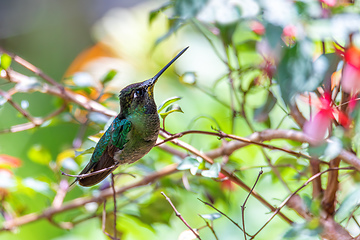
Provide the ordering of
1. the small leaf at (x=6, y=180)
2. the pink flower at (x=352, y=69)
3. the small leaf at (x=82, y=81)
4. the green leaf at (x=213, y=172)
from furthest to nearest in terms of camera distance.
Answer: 1. the small leaf at (x=82, y=81)
2. the small leaf at (x=6, y=180)
3. the green leaf at (x=213, y=172)
4. the pink flower at (x=352, y=69)

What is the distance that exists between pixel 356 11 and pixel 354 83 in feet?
0.51

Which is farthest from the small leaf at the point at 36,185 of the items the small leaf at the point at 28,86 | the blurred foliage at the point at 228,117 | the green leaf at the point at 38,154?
the small leaf at the point at 28,86

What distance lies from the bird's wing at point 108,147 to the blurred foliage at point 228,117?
0.03 metres

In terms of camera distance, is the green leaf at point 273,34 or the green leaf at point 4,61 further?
the green leaf at point 4,61

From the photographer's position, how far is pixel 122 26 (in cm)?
301

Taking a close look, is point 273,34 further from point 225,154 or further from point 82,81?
point 82,81

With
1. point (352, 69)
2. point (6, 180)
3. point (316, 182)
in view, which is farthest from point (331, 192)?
point (6, 180)

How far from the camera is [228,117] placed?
1.24m

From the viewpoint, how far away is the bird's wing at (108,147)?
79 centimetres

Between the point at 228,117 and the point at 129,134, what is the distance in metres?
0.51

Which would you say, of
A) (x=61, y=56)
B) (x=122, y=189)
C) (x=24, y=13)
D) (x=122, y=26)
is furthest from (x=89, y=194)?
(x=24, y=13)

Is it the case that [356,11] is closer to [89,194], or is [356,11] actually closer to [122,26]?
[89,194]

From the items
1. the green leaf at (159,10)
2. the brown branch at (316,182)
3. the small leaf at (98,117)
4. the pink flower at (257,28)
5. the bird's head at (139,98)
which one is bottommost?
the brown branch at (316,182)

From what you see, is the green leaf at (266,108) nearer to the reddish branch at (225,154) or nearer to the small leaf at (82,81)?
the reddish branch at (225,154)
